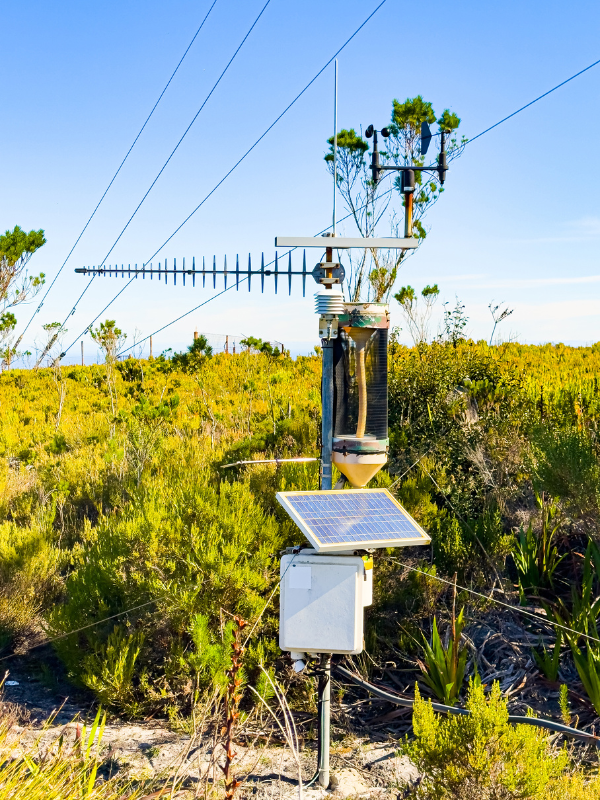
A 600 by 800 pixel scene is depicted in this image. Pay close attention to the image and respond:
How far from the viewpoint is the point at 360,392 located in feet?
13.4

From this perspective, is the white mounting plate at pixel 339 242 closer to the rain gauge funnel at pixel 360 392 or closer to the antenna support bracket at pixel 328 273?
the antenna support bracket at pixel 328 273

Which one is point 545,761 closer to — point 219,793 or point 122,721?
point 219,793

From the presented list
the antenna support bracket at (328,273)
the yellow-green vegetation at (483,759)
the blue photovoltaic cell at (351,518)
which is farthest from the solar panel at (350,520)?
the antenna support bracket at (328,273)

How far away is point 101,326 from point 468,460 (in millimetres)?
→ 9026

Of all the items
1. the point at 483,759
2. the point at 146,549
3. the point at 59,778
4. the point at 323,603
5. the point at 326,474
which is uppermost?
the point at 326,474

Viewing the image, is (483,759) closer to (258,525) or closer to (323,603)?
(323,603)

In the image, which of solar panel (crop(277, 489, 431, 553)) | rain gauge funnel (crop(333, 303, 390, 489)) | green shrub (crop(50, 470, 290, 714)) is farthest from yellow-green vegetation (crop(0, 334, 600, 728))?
rain gauge funnel (crop(333, 303, 390, 489))

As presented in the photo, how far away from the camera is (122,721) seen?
4.77 metres

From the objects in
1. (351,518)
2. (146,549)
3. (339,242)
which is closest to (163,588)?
(146,549)

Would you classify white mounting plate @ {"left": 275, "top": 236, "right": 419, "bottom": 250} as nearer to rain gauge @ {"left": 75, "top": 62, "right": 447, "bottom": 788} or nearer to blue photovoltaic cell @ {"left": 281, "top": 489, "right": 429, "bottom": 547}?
rain gauge @ {"left": 75, "top": 62, "right": 447, "bottom": 788}

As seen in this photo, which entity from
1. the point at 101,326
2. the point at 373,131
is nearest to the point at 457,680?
the point at 373,131

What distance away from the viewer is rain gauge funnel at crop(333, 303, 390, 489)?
4008mm

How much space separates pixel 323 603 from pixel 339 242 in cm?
203

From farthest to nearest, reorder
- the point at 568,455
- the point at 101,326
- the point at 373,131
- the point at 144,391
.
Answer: the point at 144,391, the point at 101,326, the point at 568,455, the point at 373,131
